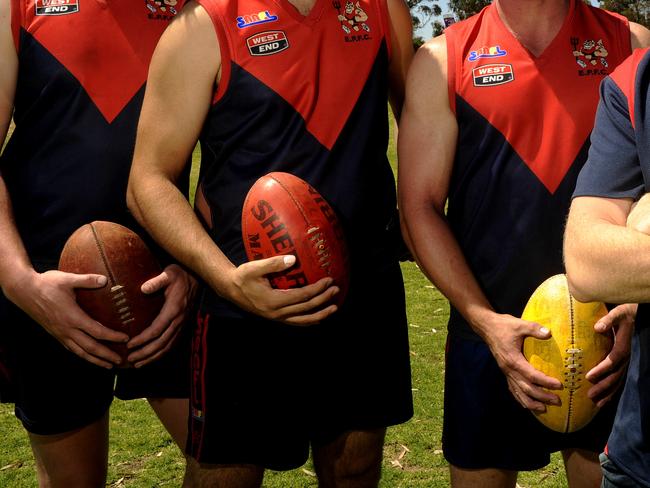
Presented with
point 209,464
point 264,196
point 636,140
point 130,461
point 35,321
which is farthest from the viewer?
point 130,461

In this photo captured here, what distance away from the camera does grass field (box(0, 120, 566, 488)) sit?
181 inches

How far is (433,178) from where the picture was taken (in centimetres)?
308

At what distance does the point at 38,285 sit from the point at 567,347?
187 cm

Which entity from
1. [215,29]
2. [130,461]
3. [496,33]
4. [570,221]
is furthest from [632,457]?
[130,461]

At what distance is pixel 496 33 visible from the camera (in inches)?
123

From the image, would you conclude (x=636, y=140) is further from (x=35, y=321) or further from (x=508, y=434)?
(x=35, y=321)

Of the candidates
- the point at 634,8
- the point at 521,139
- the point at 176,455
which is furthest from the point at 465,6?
the point at 521,139

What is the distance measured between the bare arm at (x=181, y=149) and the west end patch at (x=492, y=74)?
97 centimetres

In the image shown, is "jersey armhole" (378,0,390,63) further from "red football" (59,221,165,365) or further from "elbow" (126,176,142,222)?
"red football" (59,221,165,365)

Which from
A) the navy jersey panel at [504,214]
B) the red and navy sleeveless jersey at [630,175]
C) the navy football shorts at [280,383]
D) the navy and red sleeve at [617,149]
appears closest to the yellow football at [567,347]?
the navy jersey panel at [504,214]

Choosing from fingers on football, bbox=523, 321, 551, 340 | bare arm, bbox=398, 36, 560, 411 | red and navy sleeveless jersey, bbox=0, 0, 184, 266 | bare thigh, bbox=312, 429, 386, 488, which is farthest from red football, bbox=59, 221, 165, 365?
fingers on football, bbox=523, 321, 551, 340

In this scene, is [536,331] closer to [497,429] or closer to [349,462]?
[497,429]

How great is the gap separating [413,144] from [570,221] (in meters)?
0.89

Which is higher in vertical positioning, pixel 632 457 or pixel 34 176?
pixel 34 176
